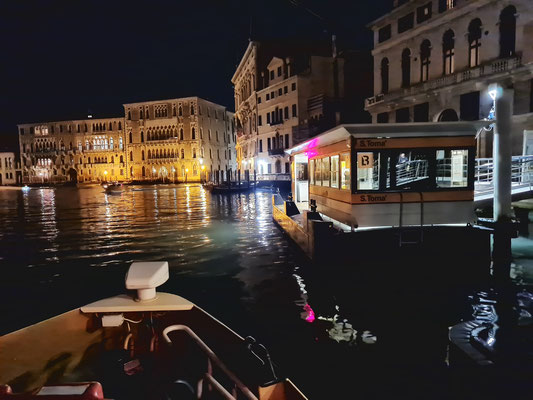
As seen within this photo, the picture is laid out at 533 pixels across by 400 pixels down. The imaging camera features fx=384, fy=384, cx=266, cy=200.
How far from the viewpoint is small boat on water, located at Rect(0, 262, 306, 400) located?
12.7 ft

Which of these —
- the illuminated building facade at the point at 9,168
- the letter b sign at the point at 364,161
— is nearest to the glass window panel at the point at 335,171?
the letter b sign at the point at 364,161

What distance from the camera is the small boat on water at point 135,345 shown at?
152 inches

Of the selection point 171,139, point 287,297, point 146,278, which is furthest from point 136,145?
point 146,278

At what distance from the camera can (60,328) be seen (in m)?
4.18

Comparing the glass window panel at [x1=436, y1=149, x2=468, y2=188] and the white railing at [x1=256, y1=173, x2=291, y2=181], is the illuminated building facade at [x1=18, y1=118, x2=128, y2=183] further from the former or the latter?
the glass window panel at [x1=436, y1=149, x2=468, y2=188]

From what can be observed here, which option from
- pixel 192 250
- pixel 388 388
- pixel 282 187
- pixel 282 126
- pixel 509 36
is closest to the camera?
pixel 388 388

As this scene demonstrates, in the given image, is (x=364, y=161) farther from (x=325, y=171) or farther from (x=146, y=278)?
(x=146, y=278)

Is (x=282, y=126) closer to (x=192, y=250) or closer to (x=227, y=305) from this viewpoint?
(x=192, y=250)

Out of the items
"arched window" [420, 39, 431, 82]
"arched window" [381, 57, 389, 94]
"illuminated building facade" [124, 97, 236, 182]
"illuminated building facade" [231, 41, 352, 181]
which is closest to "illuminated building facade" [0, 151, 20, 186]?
"illuminated building facade" [124, 97, 236, 182]

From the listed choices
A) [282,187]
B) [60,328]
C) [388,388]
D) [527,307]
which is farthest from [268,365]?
[282,187]

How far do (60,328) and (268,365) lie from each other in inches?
92.9

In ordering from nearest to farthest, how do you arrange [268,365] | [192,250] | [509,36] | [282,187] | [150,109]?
[268,365], [192,250], [509,36], [282,187], [150,109]

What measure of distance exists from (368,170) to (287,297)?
410cm

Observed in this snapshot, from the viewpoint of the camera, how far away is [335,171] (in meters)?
11.7
